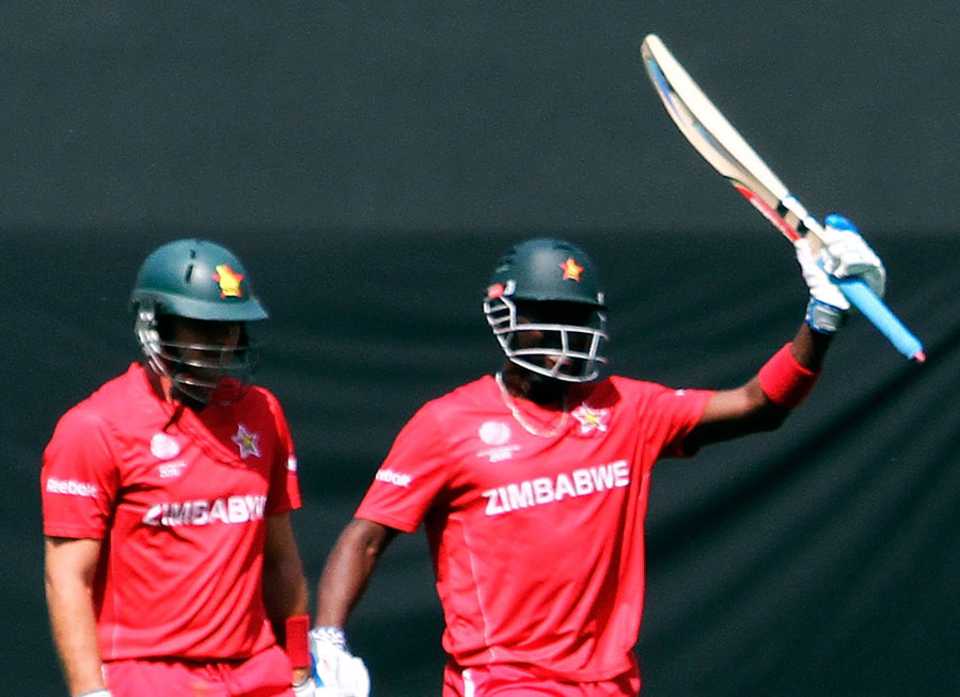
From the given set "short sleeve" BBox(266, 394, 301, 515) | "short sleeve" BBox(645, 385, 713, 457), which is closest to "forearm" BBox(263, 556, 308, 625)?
"short sleeve" BBox(266, 394, 301, 515)

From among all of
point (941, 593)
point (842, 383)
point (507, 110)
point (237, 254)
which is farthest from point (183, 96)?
point (941, 593)

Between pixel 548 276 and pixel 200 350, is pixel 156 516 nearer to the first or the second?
pixel 200 350

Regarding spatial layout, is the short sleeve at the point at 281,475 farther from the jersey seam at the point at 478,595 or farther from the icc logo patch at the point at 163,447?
the jersey seam at the point at 478,595

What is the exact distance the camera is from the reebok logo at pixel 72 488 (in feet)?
12.9

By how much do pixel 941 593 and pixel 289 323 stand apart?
1.96 meters

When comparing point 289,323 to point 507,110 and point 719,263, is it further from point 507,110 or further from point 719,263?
point 719,263

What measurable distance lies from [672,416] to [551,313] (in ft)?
1.20

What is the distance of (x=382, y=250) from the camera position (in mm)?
5387

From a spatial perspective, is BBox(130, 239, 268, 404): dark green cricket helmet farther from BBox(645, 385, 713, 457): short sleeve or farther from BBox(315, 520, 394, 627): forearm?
BBox(645, 385, 713, 457): short sleeve

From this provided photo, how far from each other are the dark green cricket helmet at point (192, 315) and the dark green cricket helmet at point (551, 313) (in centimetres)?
53

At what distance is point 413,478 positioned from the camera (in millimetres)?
4176

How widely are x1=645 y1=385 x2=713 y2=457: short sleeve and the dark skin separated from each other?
2 cm

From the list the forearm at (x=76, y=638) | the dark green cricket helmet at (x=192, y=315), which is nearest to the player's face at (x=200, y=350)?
the dark green cricket helmet at (x=192, y=315)

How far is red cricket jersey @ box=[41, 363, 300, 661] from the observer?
3.96 meters
